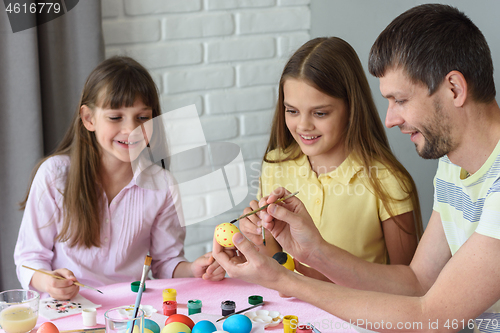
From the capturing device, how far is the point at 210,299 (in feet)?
3.78

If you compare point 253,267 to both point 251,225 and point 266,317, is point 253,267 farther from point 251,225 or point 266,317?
point 251,225

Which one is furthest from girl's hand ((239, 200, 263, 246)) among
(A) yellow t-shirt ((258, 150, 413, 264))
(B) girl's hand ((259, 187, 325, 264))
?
(A) yellow t-shirt ((258, 150, 413, 264))

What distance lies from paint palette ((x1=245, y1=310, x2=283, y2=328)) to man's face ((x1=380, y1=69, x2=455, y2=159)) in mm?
476

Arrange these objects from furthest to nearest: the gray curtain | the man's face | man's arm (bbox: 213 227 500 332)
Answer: the gray curtain
the man's face
man's arm (bbox: 213 227 500 332)

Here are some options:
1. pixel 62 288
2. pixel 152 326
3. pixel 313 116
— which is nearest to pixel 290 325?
pixel 152 326

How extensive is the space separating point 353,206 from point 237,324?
71cm

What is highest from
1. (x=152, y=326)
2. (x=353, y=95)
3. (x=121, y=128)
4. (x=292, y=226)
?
(x=353, y=95)

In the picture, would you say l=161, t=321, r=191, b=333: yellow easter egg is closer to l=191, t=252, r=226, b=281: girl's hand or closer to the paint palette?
the paint palette

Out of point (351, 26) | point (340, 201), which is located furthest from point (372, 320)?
point (351, 26)

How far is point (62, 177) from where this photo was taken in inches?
61.0

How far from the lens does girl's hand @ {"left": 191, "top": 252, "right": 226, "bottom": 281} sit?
4.14 feet

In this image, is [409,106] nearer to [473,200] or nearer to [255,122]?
[473,200]

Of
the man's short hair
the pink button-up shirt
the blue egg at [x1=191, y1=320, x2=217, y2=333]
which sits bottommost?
the pink button-up shirt

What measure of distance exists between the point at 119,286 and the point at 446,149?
87 cm
